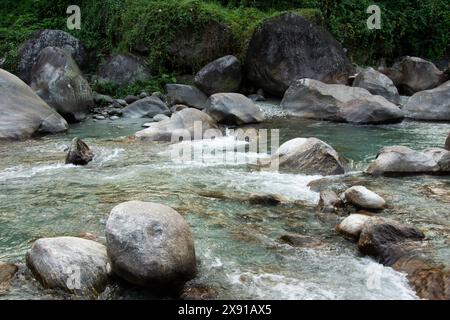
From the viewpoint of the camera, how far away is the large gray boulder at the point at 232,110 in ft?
38.9

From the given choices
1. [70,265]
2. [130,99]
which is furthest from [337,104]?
[70,265]

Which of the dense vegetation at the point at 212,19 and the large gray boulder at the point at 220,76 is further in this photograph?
the dense vegetation at the point at 212,19

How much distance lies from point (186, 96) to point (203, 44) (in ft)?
8.05

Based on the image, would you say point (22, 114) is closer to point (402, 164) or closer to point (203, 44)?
point (203, 44)

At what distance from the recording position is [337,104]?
12516 millimetres

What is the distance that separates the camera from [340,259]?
185 inches

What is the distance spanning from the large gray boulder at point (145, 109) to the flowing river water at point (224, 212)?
10.7 feet

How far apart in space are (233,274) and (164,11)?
13.3 meters

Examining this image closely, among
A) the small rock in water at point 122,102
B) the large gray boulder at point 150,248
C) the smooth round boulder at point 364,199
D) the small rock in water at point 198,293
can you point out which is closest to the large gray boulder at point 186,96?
the small rock in water at point 122,102

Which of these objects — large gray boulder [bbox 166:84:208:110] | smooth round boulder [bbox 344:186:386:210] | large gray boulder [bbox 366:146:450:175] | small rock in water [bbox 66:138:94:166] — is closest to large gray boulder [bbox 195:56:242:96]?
large gray boulder [bbox 166:84:208:110]

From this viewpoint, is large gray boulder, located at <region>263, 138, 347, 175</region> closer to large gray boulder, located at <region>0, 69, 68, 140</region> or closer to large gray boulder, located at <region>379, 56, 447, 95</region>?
large gray boulder, located at <region>0, 69, 68, 140</region>

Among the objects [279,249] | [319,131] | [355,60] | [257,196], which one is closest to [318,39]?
[355,60]

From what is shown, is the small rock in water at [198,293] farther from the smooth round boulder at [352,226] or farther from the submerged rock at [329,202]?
the submerged rock at [329,202]
